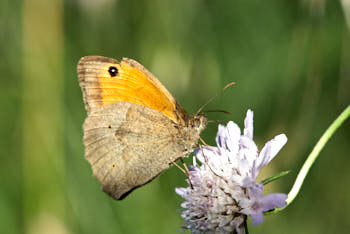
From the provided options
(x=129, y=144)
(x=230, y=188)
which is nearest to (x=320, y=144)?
(x=230, y=188)

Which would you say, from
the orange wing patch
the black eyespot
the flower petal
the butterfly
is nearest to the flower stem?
the flower petal

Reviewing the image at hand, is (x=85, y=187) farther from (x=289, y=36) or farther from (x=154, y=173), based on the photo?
(x=289, y=36)

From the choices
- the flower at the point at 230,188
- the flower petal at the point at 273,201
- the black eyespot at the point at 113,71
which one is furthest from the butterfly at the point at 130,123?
the flower petal at the point at 273,201

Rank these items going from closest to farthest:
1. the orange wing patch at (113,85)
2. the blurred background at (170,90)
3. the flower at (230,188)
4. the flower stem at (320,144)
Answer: the flower stem at (320,144) → the flower at (230,188) → the orange wing patch at (113,85) → the blurred background at (170,90)

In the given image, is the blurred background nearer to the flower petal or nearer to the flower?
the flower

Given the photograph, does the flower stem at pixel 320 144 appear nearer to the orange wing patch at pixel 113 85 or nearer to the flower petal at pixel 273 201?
the flower petal at pixel 273 201

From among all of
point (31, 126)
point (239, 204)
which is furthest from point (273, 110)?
→ point (31, 126)

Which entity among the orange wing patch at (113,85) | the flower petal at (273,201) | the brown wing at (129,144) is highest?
the orange wing patch at (113,85)
